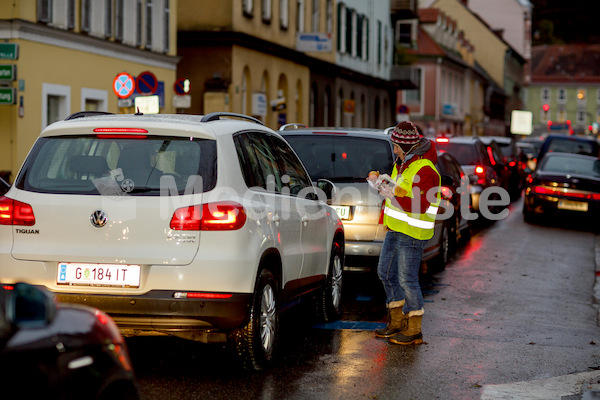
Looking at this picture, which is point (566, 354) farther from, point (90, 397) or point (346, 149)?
point (90, 397)

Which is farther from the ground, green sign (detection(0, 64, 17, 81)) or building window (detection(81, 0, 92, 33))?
building window (detection(81, 0, 92, 33))

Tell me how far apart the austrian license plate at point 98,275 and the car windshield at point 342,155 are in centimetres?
484

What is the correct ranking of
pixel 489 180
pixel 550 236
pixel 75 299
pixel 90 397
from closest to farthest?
pixel 90 397, pixel 75 299, pixel 550 236, pixel 489 180

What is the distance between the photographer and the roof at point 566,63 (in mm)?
154875

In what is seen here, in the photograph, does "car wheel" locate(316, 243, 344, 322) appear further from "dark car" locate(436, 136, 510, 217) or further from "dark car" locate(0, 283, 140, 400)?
"dark car" locate(436, 136, 510, 217)

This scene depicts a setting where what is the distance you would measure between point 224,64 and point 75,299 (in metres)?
28.6

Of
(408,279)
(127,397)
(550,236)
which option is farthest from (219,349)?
(550,236)

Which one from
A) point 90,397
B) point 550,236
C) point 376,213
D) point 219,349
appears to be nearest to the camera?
point 90,397

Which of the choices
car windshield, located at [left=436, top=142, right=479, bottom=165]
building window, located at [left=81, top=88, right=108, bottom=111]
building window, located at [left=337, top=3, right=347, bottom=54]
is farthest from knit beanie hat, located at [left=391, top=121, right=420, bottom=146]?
building window, located at [left=337, top=3, right=347, bottom=54]

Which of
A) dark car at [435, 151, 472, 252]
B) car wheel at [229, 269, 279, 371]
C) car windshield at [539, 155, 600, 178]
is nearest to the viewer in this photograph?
car wheel at [229, 269, 279, 371]

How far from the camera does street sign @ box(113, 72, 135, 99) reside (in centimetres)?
2320

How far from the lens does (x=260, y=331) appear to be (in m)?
7.35

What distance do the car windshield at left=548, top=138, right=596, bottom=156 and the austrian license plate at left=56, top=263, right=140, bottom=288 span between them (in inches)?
1091

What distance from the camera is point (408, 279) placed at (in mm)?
8844
